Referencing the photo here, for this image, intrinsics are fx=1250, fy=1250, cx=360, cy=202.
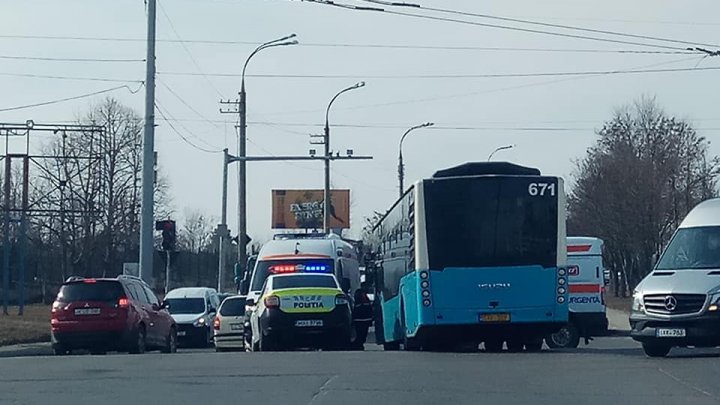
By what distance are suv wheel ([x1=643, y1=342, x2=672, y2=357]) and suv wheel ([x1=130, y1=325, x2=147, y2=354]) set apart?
1208 cm

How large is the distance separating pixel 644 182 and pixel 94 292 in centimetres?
4069

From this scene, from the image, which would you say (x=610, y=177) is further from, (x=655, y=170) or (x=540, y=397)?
(x=540, y=397)

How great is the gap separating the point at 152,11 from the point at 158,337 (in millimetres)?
10377

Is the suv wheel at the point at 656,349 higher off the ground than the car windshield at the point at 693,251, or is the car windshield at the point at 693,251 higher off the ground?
the car windshield at the point at 693,251

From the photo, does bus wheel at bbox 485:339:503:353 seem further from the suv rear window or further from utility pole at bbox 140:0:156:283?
utility pole at bbox 140:0:156:283

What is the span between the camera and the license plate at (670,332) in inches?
768

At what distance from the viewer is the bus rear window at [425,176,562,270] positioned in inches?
846

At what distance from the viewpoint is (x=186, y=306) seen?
130 ft

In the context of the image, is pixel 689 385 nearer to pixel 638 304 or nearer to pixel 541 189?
pixel 638 304

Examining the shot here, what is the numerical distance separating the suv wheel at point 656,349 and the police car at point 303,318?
6249 millimetres

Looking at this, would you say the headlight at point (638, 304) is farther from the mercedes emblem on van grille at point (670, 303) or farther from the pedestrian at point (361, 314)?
the pedestrian at point (361, 314)

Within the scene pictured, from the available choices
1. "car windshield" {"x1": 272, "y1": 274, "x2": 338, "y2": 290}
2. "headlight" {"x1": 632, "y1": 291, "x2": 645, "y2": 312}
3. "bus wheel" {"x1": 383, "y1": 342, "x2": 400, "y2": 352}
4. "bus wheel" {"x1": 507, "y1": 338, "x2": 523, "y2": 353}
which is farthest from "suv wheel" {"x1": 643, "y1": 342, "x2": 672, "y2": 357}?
"bus wheel" {"x1": 383, "y1": 342, "x2": 400, "y2": 352}

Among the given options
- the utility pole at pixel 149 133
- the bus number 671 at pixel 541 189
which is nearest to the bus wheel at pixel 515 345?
the bus number 671 at pixel 541 189

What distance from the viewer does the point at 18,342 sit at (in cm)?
3441
